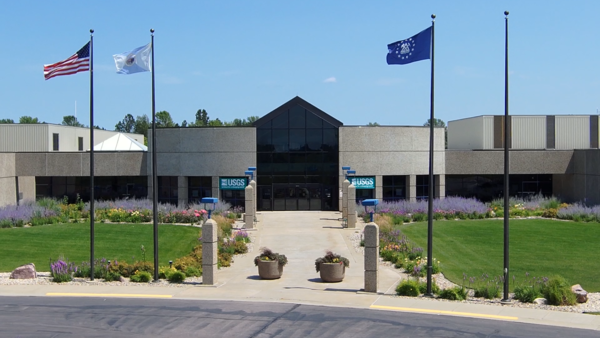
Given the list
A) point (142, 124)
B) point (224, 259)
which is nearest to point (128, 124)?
point (142, 124)

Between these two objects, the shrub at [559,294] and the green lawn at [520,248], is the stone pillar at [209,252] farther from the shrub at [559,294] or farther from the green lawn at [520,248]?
the shrub at [559,294]

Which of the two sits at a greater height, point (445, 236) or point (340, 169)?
point (340, 169)

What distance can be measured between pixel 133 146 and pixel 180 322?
150ft

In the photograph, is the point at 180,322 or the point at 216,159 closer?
the point at 180,322

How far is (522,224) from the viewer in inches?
1426

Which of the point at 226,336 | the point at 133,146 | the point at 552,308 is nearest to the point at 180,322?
the point at 226,336

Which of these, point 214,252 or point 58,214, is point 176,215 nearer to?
point 58,214

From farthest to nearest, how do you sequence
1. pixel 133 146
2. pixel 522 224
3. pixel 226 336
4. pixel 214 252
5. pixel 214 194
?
pixel 133 146 < pixel 214 194 < pixel 522 224 < pixel 214 252 < pixel 226 336

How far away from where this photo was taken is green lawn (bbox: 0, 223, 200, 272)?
25672mm

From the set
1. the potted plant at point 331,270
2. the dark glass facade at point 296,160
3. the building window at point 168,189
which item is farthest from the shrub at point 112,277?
the dark glass facade at point 296,160

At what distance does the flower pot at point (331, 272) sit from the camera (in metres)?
21.0

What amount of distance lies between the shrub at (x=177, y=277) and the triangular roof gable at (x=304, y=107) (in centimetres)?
2409

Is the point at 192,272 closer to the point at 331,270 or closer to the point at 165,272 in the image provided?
the point at 165,272

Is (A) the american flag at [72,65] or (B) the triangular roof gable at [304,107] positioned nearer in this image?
(A) the american flag at [72,65]
